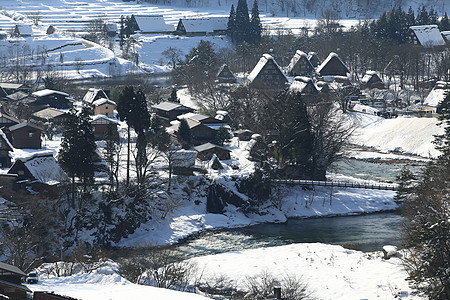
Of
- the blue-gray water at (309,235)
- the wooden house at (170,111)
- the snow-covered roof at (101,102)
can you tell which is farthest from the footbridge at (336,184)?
the snow-covered roof at (101,102)

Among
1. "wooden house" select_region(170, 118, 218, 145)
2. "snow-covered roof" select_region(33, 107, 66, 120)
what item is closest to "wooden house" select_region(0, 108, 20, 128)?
"snow-covered roof" select_region(33, 107, 66, 120)

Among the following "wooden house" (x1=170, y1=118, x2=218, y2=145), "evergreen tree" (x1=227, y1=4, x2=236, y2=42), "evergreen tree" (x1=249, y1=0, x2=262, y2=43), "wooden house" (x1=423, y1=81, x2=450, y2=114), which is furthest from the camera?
"evergreen tree" (x1=227, y1=4, x2=236, y2=42)

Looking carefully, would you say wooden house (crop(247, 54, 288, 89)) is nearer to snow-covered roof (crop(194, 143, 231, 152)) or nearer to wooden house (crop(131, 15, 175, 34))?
snow-covered roof (crop(194, 143, 231, 152))

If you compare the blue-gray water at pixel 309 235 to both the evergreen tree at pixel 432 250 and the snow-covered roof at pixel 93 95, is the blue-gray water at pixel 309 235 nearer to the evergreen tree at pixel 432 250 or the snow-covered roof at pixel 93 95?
the evergreen tree at pixel 432 250

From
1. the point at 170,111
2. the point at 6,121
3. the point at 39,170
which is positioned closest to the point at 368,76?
the point at 170,111

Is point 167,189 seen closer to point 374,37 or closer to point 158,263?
point 158,263

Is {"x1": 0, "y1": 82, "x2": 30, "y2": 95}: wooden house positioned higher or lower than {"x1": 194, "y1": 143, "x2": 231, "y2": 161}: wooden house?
higher
